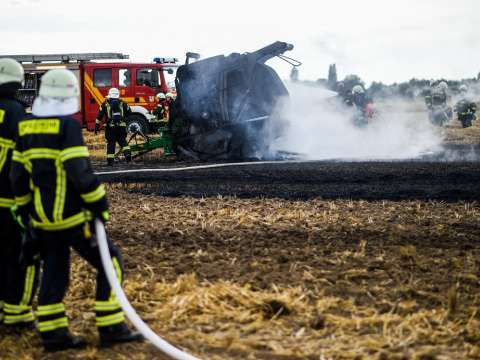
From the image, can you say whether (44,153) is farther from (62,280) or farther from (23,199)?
(62,280)

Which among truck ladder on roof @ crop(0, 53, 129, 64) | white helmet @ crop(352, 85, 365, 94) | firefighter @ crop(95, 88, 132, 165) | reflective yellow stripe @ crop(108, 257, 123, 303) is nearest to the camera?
reflective yellow stripe @ crop(108, 257, 123, 303)

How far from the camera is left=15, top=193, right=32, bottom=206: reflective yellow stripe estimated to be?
4676mm

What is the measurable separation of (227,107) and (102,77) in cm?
902

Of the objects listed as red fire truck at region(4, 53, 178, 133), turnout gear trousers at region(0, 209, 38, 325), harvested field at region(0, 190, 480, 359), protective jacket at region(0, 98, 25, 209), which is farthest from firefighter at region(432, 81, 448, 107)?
turnout gear trousers at region(0, 209, 38, 325)

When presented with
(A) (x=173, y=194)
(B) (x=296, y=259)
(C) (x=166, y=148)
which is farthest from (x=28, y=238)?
(C) (x=166, y=148)

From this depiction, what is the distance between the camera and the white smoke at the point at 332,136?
1619 cm

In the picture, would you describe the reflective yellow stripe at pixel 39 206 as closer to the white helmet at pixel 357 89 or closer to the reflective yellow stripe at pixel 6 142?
the reflective yellow stripe at pixel 6 142

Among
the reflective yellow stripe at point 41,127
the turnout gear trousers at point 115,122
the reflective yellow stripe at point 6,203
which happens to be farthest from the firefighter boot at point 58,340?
the turnout gear trousers at point 115,122

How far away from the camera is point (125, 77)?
22.0 m

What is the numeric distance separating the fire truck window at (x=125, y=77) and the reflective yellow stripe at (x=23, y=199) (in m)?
17.6

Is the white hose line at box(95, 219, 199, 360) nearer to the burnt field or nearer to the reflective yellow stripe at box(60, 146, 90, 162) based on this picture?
the reflective yellow stripe at box(60, 146, 90, 162)

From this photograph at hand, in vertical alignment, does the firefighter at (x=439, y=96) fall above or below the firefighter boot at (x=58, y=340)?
above

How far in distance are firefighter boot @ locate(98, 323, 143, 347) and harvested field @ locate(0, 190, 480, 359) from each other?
0.06 metres

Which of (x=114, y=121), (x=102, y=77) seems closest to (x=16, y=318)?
(x=114, y=121)
